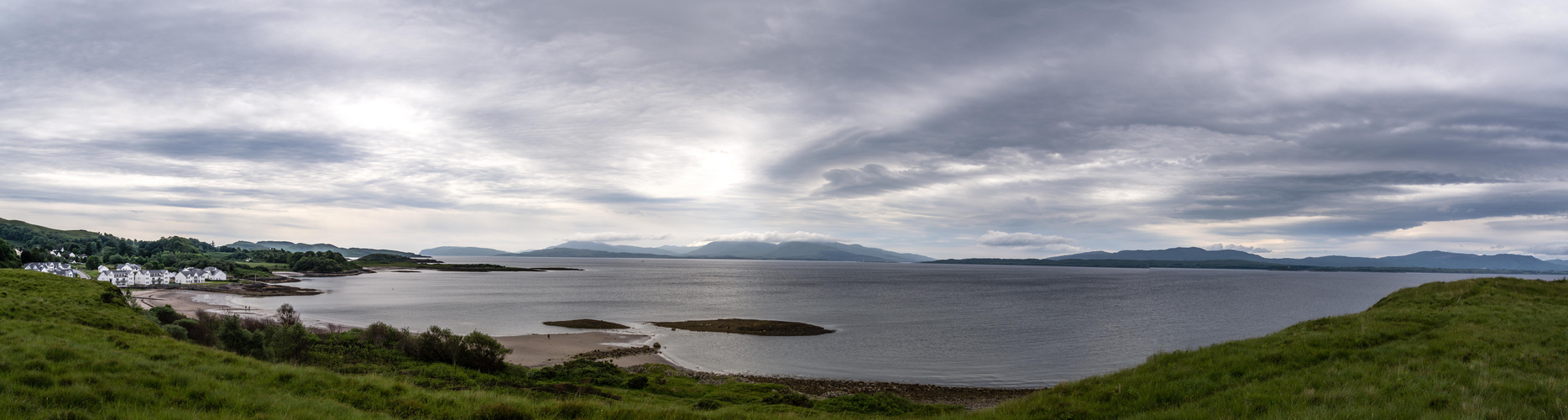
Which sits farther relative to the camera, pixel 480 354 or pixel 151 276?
pixel 151 276

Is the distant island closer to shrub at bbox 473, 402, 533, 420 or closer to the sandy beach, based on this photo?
the sandy beach

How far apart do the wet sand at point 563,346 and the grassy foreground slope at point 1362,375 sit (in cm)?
3316

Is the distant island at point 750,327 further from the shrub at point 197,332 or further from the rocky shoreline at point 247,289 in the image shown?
the rocky shoreline at point 247,289

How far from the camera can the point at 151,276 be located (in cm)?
11350

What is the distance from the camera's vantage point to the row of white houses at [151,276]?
105m

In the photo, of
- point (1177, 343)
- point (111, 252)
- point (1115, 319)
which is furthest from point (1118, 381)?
point (111, 252)

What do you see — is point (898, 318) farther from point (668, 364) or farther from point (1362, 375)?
point (1362, 375)

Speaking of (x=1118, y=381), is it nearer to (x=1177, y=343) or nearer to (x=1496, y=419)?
(x=1496, y=419)

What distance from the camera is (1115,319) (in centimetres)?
6788

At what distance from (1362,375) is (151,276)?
166648 mm

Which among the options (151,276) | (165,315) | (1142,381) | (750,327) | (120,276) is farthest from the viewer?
(151,276)

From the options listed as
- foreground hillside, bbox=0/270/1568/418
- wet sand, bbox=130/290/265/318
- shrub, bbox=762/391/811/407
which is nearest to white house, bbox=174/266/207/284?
wet sand, bbox=130/290/265/318

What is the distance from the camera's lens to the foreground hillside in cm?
802

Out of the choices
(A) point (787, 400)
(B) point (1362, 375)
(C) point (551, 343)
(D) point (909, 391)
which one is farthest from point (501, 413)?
(C) point (551, 343)
